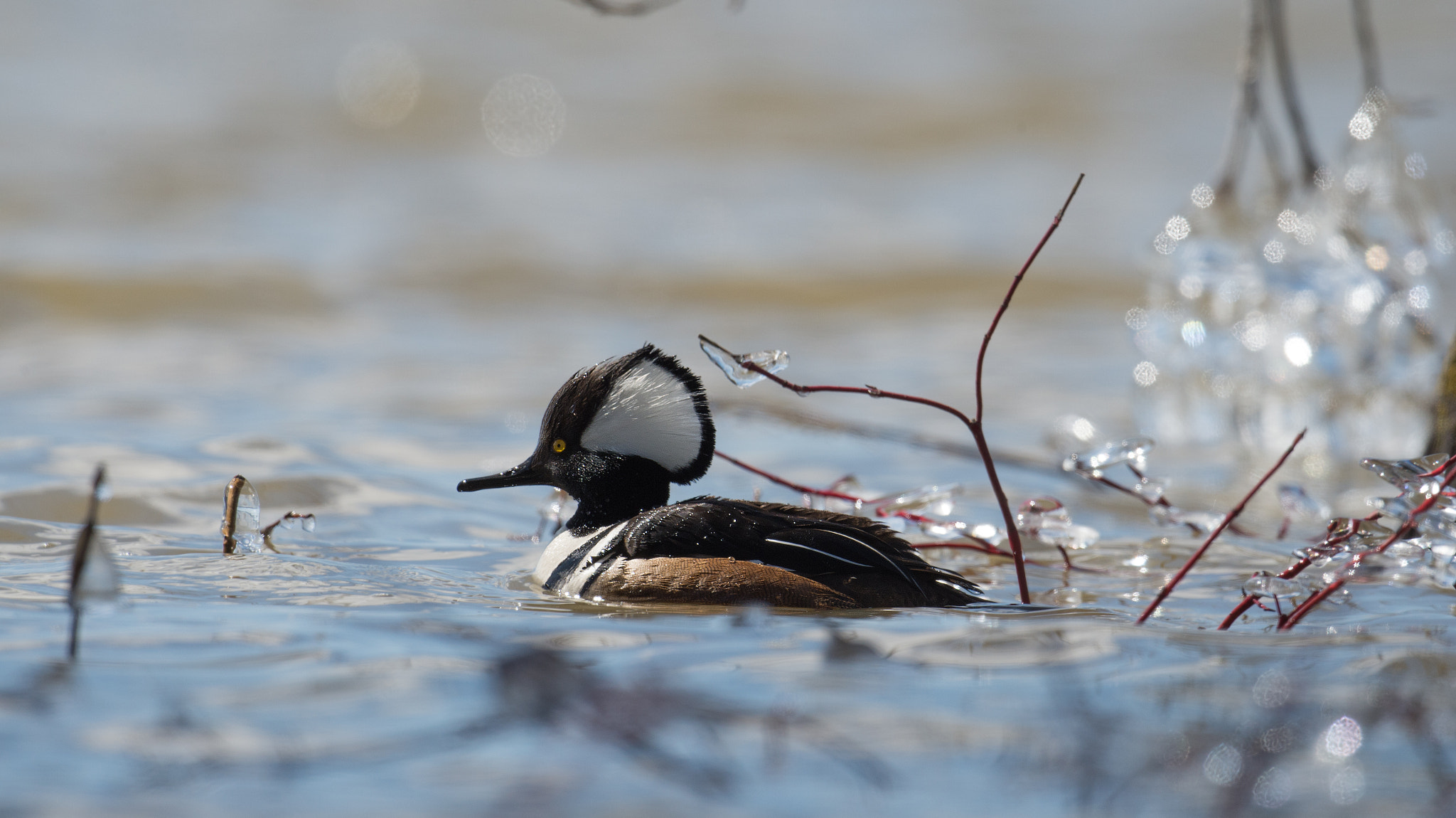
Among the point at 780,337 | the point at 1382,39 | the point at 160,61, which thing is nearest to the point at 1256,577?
the point at 780,337

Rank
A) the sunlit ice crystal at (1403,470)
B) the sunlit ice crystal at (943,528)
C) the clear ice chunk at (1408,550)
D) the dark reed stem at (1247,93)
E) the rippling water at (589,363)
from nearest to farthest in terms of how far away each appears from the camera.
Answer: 1. the rippling water at (589,363)
2. the sunlit ice crystal at (1403,470)
3. the clear ice chunk at (1408,550)
4. the sunlit ice crystal at (943,528)
5. the dark reed stem at (1247,93)

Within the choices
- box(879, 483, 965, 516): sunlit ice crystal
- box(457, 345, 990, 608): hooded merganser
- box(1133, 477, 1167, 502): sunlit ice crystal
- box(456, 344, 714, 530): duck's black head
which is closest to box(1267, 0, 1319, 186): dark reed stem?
box(1133, 477, 1167, 502): sunlit ice crystal

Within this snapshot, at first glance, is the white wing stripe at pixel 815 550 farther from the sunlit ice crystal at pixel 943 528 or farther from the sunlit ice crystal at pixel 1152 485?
the sunlit ice crystal at pixel 1152 485

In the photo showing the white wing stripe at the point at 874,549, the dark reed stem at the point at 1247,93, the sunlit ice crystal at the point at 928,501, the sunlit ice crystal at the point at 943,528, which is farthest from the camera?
the dark reed stem at the point at 1247,93

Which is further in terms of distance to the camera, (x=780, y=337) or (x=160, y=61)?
A: (x=160, y=61)

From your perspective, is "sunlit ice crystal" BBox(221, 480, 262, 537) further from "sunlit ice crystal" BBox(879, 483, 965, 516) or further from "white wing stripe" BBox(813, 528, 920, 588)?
"sunlit ice crystal" BBox(879, 483, 965, 516)

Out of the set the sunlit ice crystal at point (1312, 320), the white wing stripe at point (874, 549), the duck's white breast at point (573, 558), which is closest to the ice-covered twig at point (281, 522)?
the duck's white breast at point (573, 558)

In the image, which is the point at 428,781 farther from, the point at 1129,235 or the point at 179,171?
the point at 179,171
